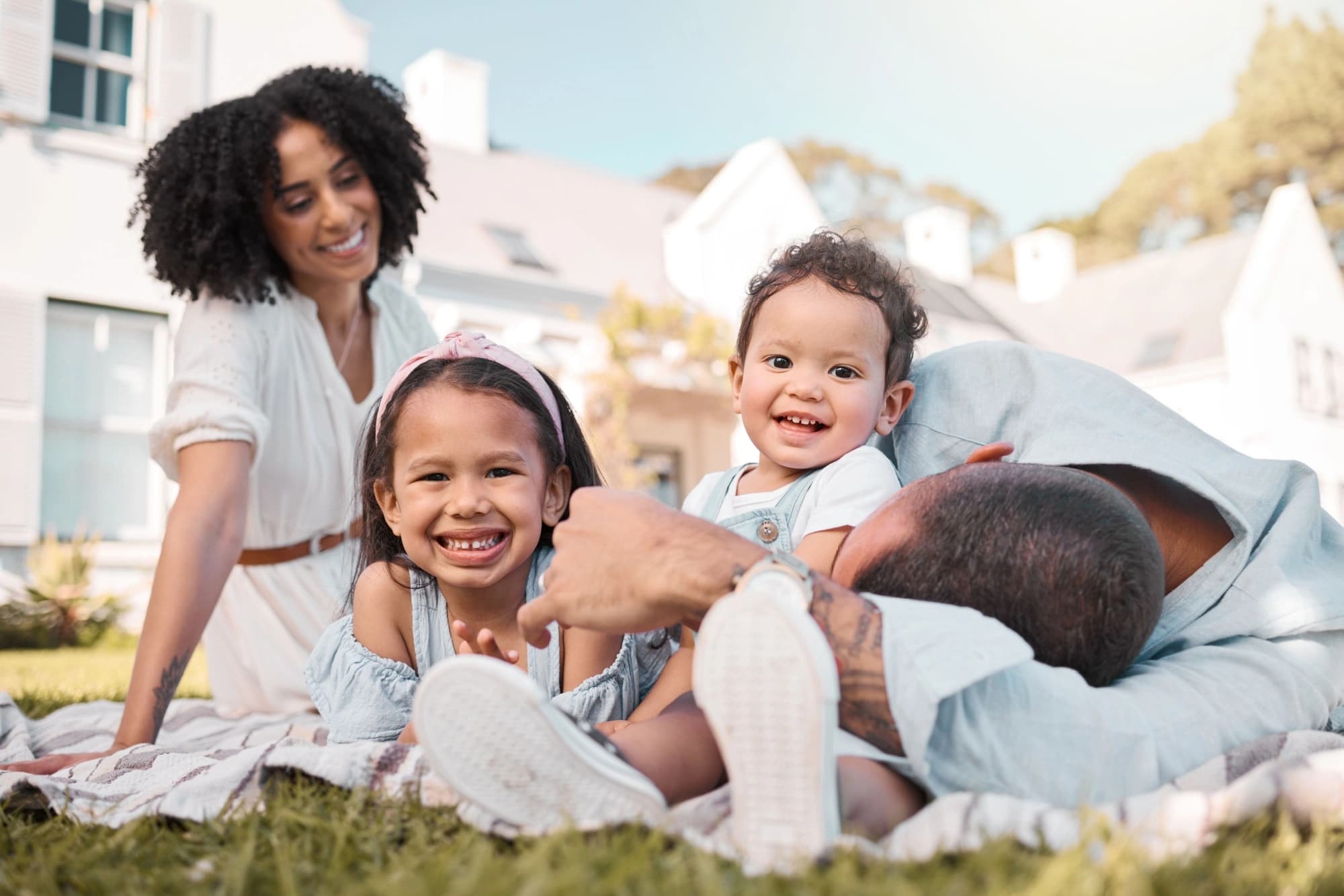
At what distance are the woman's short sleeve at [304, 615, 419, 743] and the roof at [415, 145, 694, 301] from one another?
962 centimetres

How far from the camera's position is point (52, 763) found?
241 centimetres

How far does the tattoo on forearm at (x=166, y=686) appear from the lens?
2.64 metres

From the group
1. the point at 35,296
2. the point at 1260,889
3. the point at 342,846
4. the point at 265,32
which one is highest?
the point at 265,32

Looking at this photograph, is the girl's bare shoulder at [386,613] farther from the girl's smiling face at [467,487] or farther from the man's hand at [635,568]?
the man's hand at [635,568]

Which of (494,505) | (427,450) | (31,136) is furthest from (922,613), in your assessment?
(31,136)

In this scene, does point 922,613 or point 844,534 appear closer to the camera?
point 922,613

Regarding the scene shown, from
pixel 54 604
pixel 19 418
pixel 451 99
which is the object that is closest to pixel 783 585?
pixel 54 604

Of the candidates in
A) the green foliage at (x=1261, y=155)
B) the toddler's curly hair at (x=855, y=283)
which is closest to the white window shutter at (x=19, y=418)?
the toddler's curly hair at (x=855, y=283)

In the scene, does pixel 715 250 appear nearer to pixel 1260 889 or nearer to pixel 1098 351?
pixel 1098 351

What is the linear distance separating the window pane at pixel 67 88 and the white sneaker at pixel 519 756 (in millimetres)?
10717

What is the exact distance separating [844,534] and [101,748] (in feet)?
6.57

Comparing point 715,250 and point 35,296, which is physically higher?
point 715,250

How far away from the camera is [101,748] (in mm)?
2846

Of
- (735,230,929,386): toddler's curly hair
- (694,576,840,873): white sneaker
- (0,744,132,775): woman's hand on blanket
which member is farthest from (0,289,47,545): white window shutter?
(694,576,840,873): white sneaker
